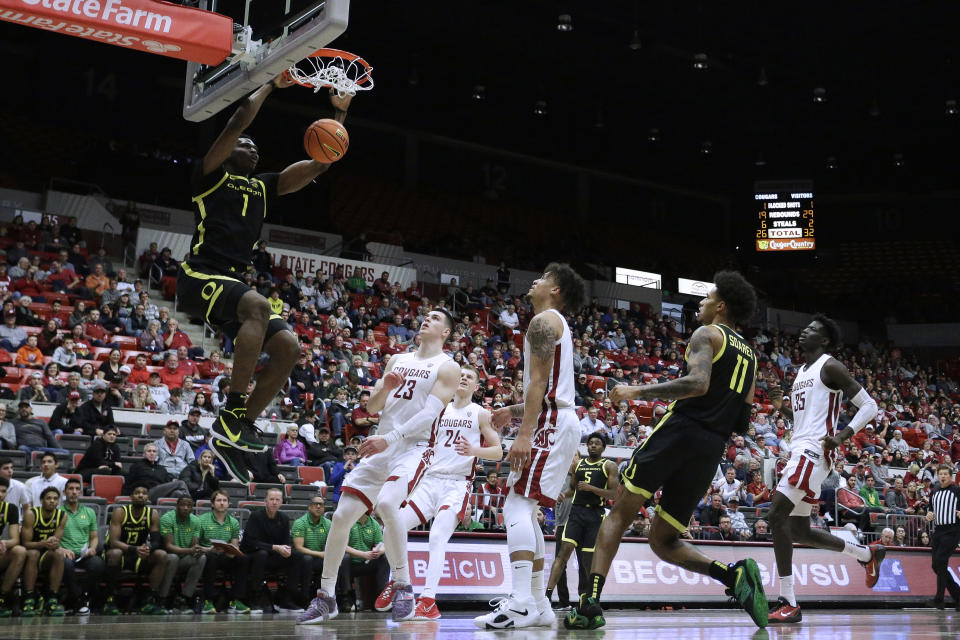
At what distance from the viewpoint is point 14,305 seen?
1616 centimetres

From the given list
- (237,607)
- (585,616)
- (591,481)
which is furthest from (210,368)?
(585,616)

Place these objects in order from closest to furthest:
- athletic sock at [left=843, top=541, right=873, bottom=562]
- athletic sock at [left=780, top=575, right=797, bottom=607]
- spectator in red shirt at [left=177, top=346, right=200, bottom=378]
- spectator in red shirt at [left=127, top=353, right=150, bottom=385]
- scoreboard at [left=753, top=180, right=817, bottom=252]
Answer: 1. athletic sock at [left=780, top=575, right=797, bottom=607]
2. athletic sock at [left=843, top=541, right=873, bottom=562]
3. spectator in red shirt at [left=127, top=353, right=150, bottom=385]
4. spectator in red shirt at [left=177, top=346, right=200, bottom=378]
5. scoreboard at [left=753, top=180, right=817, bottom=252]

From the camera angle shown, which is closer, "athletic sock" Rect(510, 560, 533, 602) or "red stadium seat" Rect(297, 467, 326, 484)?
"athletic sock" Rect(510, 560, 533, 602)

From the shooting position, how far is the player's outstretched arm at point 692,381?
19.3ft

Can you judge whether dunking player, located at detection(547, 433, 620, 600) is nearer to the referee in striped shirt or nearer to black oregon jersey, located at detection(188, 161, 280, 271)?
black oregon jersey, located at detection(188, 161, 280, 271)

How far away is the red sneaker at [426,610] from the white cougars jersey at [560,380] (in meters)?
2.51

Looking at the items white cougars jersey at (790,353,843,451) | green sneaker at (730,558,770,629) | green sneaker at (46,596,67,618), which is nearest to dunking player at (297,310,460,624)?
green sneaker at (730,558,770,629)

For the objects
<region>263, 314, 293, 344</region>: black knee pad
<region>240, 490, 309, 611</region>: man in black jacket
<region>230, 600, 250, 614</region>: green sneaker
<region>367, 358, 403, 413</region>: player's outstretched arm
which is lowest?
<region>230, 600, 250, 614</region>: green sneaker

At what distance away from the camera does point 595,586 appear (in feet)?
22.1

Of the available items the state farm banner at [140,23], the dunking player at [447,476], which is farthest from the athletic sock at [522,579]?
the state farm banner at [140,23]

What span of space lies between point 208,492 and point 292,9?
6832 millimetres

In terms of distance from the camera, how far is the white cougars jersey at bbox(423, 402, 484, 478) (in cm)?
953

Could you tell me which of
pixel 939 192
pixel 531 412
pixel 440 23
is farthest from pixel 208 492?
pixel 939 192

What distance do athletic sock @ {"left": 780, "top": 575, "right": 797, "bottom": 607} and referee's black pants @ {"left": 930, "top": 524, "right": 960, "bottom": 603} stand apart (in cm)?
699
